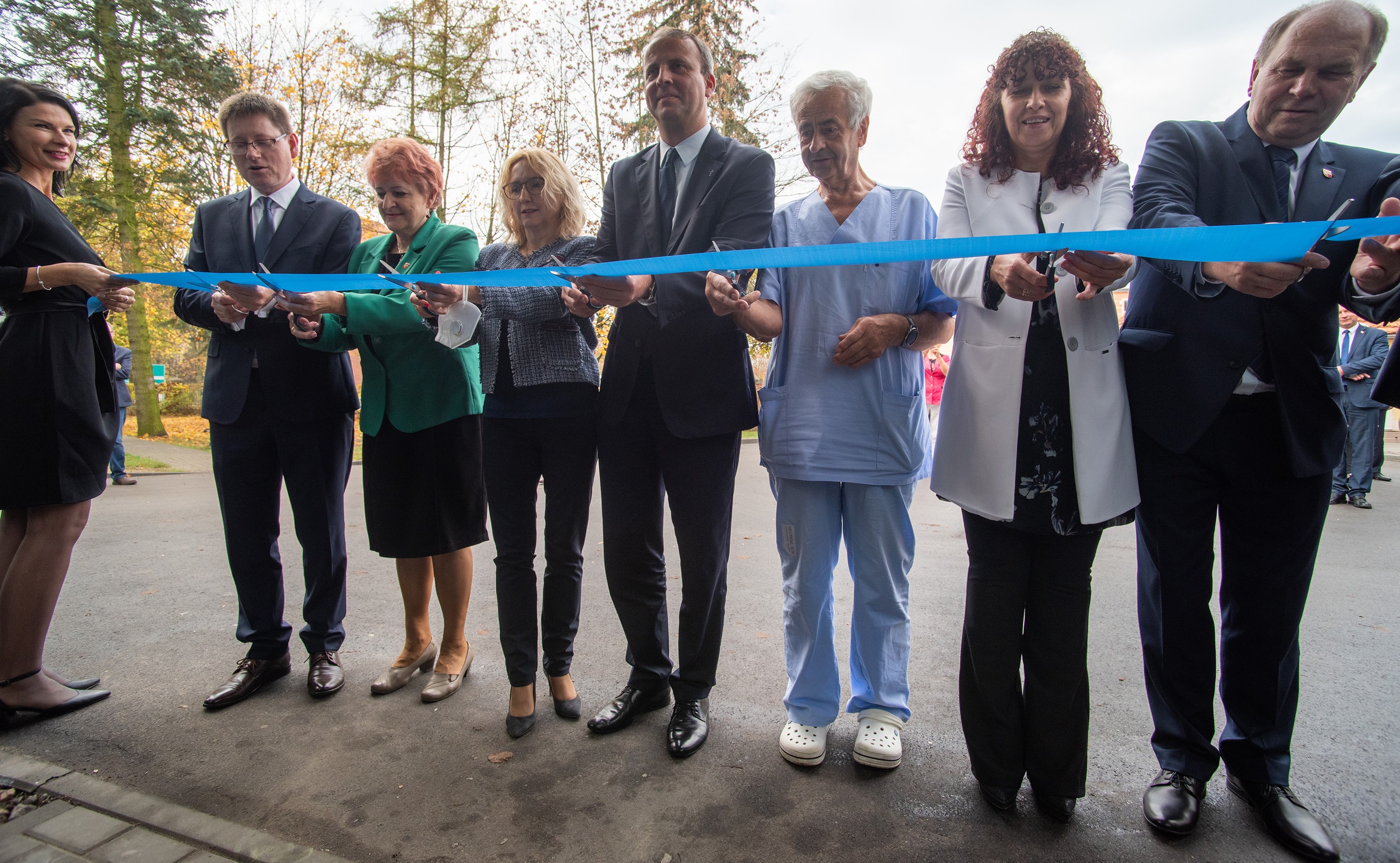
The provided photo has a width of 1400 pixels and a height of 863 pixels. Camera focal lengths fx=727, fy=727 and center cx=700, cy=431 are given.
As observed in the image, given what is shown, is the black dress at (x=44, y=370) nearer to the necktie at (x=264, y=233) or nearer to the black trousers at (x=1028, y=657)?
the necktie at (x=264, y=233)

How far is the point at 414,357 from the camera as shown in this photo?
3.07 m

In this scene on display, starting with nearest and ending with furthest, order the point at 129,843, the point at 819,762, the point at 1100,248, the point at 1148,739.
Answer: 1. the point at 1100,248
2. the point at 129,843
3. the point at 819,762
4. the point at 1148,739

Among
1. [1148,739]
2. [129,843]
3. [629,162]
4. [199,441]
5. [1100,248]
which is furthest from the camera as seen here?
[199,441]

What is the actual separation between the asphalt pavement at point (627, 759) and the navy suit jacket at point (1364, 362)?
536cm

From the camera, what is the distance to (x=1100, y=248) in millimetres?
1797

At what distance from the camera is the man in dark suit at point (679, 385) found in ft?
8.48

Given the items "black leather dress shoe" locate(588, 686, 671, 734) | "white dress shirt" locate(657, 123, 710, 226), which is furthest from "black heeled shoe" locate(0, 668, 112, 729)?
"white dress shirt" locate(657, 123, 710, 226)

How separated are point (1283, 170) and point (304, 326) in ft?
11.2

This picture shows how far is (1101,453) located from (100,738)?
3575 mm

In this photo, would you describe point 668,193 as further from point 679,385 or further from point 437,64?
point 437,64

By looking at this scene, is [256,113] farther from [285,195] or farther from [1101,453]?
[1101,453]

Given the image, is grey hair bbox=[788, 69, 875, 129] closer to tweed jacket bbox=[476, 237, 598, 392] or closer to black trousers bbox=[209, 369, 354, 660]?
tweed jacket bbox=[476, 237, 598, 392]

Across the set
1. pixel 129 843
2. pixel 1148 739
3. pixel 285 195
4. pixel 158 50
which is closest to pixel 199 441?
pixel 158 50

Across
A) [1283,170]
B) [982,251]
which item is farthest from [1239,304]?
[982,251]
